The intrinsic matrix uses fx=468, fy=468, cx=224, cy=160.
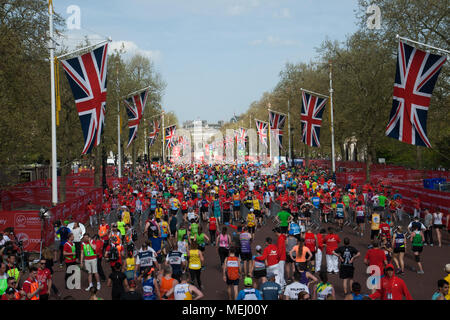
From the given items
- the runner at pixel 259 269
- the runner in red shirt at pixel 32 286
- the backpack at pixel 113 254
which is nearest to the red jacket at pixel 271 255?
the runner at pixel 259 269

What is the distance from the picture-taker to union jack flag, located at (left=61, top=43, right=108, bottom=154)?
17.2 meters

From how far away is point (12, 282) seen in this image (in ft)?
30.6

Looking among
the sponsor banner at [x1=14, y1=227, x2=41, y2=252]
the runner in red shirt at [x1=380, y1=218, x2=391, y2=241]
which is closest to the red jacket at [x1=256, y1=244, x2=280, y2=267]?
the runner in red shirt at [x1=380, y1=218, x2=391, y2=241]

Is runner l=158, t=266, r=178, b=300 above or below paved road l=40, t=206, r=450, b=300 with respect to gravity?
above

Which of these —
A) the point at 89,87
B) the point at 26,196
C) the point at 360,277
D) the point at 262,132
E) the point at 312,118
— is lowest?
the point at 360,277

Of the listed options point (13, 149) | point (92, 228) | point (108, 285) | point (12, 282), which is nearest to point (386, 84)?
point (92, 228)

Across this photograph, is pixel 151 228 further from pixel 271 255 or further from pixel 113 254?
pixel 271 255

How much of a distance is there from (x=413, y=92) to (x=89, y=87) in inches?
477

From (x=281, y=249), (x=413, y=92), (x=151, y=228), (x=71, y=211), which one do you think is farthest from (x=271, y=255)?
(x=71, y=211)

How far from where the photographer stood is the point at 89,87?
57.6 feet

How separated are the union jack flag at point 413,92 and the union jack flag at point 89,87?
11115 mm

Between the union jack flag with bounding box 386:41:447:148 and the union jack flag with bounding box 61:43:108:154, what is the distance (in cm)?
1111

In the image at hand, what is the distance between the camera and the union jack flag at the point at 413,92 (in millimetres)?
16906

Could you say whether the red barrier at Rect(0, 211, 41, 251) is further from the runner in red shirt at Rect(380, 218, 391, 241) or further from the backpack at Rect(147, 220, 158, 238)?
the runner in red shirt at Rect(380, 218, 391, 241)
